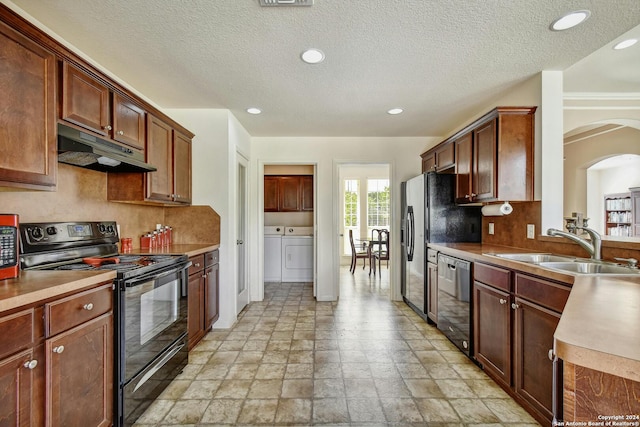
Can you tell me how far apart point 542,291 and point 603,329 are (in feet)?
3.51

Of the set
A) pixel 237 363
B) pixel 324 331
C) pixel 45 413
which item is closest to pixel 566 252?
pixel 324 331

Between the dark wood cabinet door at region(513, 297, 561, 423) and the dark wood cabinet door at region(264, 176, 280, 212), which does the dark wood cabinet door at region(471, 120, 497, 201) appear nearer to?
the dark wood cabinet door at region(513, 297, 561, 423)

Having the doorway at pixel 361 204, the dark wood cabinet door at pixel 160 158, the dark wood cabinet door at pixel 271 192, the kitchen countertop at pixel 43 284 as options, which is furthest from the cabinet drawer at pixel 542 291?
the doorway at pixel 361 204

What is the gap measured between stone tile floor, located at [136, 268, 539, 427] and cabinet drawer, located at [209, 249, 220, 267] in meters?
0.75

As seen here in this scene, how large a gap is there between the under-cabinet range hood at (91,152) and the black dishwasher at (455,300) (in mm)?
2751

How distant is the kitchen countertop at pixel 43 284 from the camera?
1106 mm

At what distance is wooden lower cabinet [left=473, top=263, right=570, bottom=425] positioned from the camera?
5.33 feet

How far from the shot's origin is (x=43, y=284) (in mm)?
1283

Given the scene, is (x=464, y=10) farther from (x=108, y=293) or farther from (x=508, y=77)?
(x=108, y=293)

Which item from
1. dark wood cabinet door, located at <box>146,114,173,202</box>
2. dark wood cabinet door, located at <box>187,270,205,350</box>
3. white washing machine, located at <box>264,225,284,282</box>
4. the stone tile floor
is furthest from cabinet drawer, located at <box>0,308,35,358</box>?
white washing machine, located at <box>264,225,284,282</box>

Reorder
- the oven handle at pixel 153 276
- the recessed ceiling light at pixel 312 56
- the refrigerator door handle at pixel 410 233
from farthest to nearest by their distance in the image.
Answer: the refrigerator door handle at pixel 410 233
the recessed ceiling light at pixel 312 56
the oven handle at pixel 153 276

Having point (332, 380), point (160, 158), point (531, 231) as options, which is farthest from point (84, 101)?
point (531, 231)

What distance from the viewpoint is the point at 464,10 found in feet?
5.49

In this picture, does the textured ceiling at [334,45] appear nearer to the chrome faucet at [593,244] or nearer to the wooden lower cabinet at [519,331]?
the chrome faucet at [593,244]
